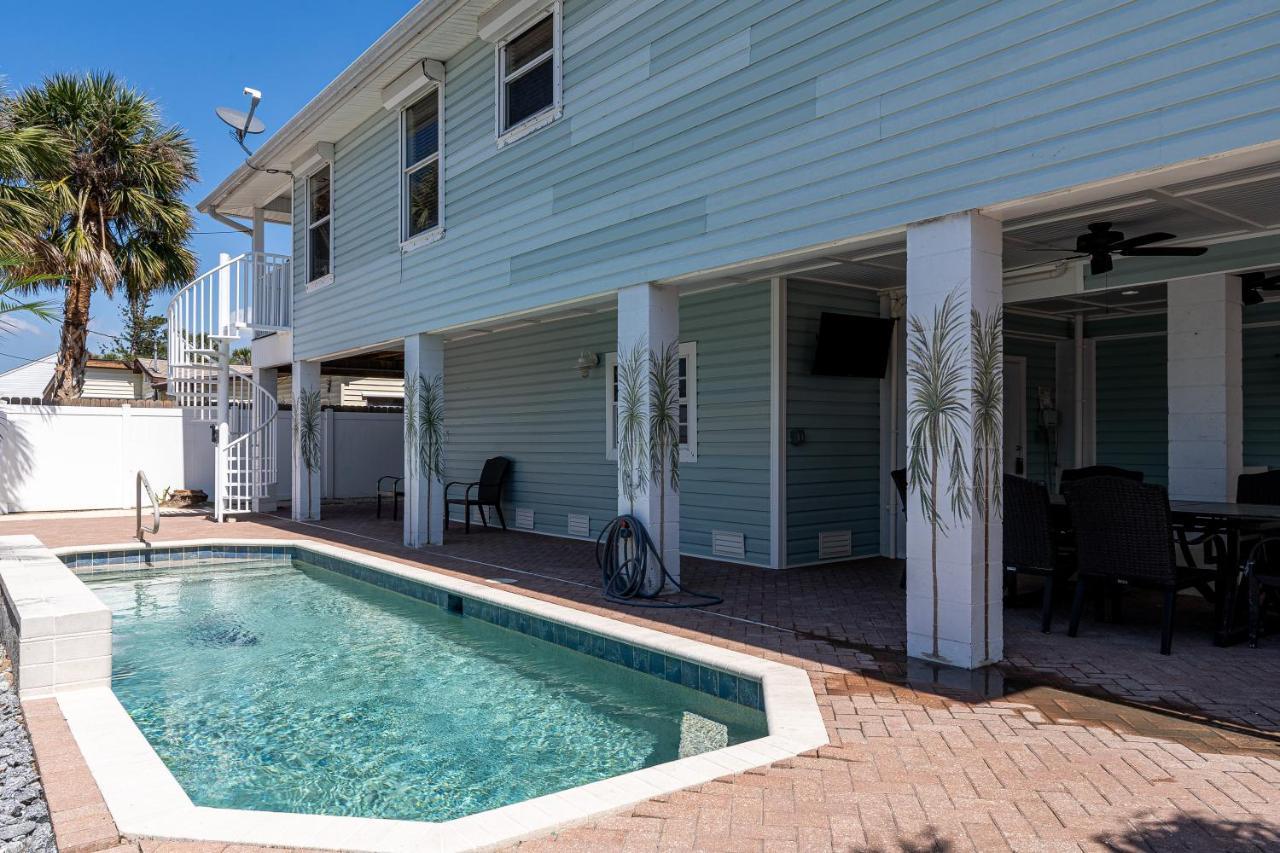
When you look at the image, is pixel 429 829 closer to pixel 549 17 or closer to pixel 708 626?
pixel 708 626

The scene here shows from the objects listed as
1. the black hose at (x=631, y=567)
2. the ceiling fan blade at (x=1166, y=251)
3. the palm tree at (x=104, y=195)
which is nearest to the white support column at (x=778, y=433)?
the black hose at (x=631, y=567)

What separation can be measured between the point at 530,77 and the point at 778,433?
3855 millimetres

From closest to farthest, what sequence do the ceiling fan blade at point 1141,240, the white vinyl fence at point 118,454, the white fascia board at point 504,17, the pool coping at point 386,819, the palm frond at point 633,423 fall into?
the pool coping at point 386,819, the ceiling fan blade at point 1141,240, the palm frond at point 633,423, the white fascia board at point 504,17, the white vinyl fence at point 118,454

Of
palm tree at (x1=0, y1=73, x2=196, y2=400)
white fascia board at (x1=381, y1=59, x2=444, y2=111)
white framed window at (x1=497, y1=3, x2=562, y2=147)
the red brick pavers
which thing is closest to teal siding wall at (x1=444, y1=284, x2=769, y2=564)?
white framed window at (x1=497, y1=3, x2=562, y2=147)

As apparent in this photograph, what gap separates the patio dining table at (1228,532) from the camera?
4.60 meters

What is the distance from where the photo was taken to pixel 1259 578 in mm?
4402

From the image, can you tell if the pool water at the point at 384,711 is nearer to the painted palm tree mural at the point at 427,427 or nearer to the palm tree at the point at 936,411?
the palm tree at the point at 936,411

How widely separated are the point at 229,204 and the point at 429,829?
1309 centimetres

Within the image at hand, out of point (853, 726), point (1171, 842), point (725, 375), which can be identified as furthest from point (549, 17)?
point (1171, 842)

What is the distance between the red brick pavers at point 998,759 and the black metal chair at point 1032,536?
13.4 inches

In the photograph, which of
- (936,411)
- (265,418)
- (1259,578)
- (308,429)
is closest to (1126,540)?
(1259,578)

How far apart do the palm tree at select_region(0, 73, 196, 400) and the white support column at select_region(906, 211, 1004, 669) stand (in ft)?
43.1

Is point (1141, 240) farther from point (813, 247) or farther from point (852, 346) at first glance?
point (852, 346)

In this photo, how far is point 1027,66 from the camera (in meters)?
3.86
